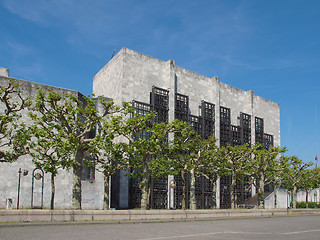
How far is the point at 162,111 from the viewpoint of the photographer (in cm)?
4447

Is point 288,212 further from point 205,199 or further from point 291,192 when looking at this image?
point 291,192

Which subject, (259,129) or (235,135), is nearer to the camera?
(235,135)

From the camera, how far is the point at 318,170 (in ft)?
165

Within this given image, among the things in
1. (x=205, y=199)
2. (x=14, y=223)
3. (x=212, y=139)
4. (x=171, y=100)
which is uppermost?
(x=171, y=100)

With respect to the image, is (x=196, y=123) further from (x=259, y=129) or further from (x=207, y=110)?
(x=259, y=129)

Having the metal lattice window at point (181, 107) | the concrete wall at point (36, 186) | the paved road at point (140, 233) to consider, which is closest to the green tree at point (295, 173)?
the metal lattice window at point (181, 107)

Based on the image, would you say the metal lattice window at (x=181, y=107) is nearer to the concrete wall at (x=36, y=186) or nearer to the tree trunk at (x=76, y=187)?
the concrete wall at (x=36, y=186)

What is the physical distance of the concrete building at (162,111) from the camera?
→ 111ft

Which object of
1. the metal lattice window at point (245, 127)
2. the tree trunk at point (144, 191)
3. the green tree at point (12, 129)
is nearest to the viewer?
the green tree at point (12, 129)

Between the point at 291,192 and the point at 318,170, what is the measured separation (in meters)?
8.28

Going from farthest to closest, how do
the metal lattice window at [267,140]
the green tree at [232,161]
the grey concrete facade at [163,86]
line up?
1. the metal lattice window at [267,140]
2. the grey concrete facade at [163,86]
3. the green tree at [232,161]

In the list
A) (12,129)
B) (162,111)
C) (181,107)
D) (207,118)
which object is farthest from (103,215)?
(207,118)

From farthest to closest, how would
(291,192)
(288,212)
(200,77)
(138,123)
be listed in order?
(291,192)
(200,77)
(288,212)
(138,123)

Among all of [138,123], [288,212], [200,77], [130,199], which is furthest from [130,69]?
[288,212]
